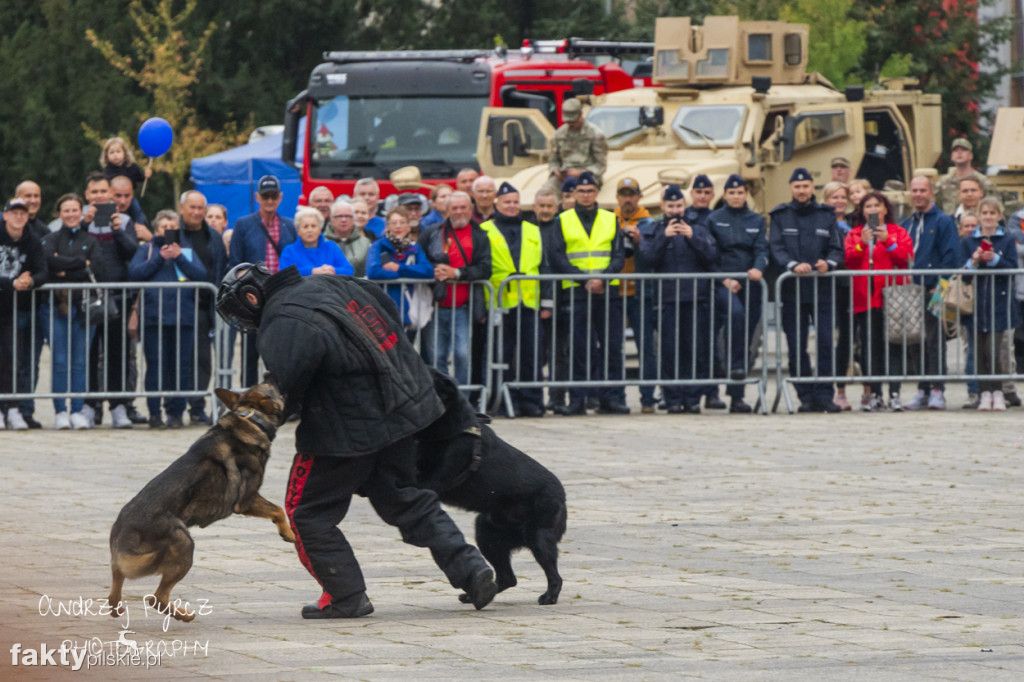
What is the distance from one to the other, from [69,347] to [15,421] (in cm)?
76

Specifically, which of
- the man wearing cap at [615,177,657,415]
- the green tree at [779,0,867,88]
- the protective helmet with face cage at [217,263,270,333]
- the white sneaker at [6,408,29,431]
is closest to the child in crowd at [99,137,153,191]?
the white sneaker at [6,408,29,431]

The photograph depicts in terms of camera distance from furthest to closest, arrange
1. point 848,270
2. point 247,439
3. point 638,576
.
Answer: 1. point 848,270
2. point 638,576
3. point 247,439

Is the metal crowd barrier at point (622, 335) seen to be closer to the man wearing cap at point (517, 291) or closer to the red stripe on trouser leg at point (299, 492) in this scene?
the man wearing cap at point (517, 291)

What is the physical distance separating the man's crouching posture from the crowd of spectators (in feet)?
20.8

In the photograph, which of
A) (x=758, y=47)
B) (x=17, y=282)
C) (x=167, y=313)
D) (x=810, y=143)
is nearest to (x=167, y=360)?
(x=167, y=313)

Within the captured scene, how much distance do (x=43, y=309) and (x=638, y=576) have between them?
289 inches

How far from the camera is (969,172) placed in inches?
717

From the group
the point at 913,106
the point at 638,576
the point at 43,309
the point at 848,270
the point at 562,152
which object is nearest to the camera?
the point at 638,576

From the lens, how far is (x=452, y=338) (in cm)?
1459

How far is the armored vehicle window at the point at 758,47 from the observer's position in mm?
21500

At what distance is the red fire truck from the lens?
22953mm

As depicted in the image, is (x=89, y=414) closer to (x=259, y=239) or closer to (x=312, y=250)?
(x=259, y=239)

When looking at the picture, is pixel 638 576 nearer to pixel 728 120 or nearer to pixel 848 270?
pixel 848 270

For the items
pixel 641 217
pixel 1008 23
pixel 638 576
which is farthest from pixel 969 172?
pixel 1008 23
